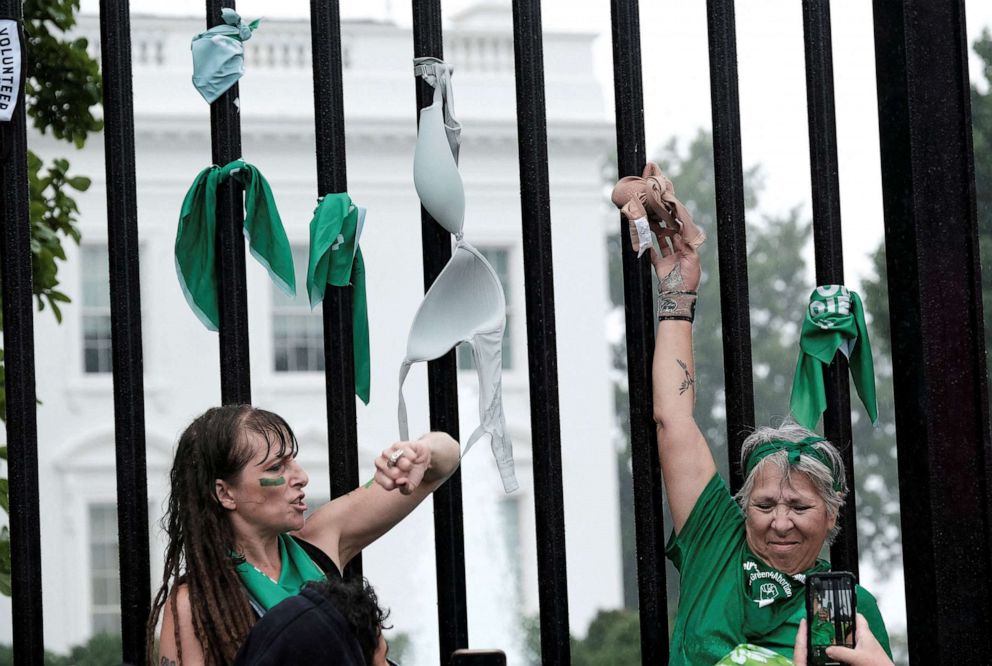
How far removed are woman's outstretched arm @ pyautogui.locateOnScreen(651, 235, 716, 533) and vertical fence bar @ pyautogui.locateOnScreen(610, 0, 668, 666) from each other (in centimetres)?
2

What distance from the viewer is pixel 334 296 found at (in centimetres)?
247

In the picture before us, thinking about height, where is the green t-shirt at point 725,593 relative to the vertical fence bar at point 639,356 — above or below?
below

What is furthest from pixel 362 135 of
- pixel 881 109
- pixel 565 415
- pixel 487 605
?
pixel 881 109

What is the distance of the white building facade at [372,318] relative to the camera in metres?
16.2

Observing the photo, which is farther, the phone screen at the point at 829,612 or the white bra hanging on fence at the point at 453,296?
the white bra hanging on fence at the point at 453,296

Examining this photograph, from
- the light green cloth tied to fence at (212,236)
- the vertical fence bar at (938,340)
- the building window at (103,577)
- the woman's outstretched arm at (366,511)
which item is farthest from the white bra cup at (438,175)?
the building window at (103,577)

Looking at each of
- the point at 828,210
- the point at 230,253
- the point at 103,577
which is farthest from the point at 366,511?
the point at 103,577

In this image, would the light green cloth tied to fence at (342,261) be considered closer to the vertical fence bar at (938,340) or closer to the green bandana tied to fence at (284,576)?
the green bandana tied to fence at (284,576)

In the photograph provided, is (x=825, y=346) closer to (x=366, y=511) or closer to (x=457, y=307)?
(x=457, y=307)

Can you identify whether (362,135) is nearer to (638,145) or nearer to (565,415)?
(565,415)

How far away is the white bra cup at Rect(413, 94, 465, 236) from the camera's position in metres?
2.45

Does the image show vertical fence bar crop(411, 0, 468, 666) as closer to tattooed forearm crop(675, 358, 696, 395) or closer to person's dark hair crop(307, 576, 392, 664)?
tattooed forearm crop(675, 358, 696, 395)

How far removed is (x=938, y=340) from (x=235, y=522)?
3.80 feet

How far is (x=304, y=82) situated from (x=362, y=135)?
827 mm
